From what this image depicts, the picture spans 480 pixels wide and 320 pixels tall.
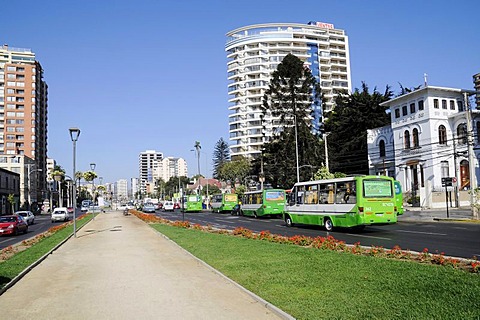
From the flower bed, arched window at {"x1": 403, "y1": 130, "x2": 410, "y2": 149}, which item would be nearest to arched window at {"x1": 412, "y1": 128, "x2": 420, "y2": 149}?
arched window at {"x1": 403, "y1": 130, "x2": 410, "y2": 149}

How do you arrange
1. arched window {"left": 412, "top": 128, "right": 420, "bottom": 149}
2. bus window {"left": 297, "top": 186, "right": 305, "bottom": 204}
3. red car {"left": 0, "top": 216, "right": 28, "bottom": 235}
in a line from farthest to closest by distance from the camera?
arched window {"left": 412, "top": 128, "right": 420, "bottom": 149} < red car {"left": 0, "top": 216, "right": 28, "bottom": 235} < bus window {"left": 297, "top": 186, "right": 305, "bottom": 204}

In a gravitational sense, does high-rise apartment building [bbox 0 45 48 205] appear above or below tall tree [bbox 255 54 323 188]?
above

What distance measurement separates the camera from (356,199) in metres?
20.6

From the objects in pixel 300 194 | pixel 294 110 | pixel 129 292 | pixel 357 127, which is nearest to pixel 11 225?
pixel 300 194

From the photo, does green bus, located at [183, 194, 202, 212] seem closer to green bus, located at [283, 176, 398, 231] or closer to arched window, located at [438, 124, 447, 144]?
arched window, located at [438, 124, 447, 144]

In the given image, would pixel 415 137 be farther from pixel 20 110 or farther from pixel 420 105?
pixel 20 110

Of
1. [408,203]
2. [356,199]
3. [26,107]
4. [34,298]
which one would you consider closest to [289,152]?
[408,203]

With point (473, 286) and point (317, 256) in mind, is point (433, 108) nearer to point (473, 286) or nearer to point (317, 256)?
point (317, 256)

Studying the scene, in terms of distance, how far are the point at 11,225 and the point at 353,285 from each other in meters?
27.3

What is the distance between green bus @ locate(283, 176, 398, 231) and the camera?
20500 mm

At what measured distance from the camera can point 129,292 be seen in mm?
8883

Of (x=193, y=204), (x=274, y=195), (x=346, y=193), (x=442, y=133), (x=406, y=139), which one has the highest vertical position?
(x=442, y=133)

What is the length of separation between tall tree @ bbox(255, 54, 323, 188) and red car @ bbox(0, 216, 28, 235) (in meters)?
30.8

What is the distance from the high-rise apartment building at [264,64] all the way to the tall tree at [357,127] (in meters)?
51.0
